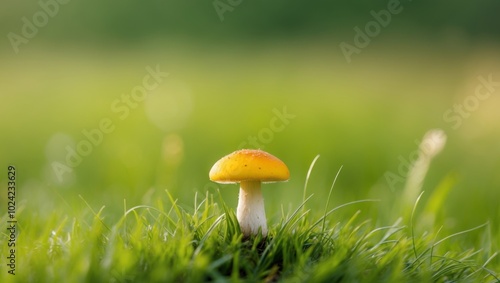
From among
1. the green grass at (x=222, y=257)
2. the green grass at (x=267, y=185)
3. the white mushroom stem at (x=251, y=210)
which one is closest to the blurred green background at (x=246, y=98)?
the green grass at (x=267, y=185)

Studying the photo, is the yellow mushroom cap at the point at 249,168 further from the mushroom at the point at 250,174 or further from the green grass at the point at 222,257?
the green grass at the point at 222,257

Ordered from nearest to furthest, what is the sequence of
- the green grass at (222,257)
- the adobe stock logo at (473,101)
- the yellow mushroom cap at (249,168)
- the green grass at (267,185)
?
the green grass at (222,257), the green grass at (267,185), the yellow mushroom cap at (249,168), the adobe stock logo at (473,101)

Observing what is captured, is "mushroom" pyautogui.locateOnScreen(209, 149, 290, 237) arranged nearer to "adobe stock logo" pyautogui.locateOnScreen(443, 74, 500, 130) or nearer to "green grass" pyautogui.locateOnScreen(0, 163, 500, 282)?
"green grass" pyautogui.locateOnScreen(0, 163, 500, 282)

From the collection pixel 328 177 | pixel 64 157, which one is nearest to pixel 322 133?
pixel 328 177

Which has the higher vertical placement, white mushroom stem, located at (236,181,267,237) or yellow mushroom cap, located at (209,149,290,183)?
yellow mushroom cap, located at (209,149,290,183)

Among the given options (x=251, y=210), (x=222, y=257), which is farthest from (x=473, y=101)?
(x=222, y=257)

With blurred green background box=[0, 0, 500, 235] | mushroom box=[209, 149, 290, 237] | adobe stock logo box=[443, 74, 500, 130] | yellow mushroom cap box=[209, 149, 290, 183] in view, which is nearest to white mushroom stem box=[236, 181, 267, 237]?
mushroom box=[209, 149, 290, 237]

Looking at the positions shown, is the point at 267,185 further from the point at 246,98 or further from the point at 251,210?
the point at 246,98
